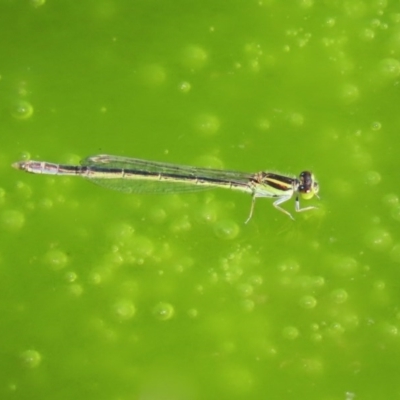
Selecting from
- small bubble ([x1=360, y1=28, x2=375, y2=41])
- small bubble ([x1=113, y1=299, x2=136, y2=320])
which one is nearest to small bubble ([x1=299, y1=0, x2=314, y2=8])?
small bubble ([x1=360, y1=28, x2=375, y2=41])

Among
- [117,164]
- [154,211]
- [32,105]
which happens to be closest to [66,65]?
[32,105]

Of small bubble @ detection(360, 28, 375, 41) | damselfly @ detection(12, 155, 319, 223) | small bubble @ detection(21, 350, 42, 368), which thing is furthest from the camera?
small bubble @ detection(360, 28, 375, 41)

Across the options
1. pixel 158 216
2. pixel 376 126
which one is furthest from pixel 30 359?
pixel 376 126

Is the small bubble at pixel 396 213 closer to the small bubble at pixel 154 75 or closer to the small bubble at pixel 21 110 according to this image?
the small bubble at pixel 154 75

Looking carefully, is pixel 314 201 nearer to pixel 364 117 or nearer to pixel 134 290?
pixel 364 117

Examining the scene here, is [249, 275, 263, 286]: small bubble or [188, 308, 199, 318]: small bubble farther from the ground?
[249, 275, 263, 286]: small bubble

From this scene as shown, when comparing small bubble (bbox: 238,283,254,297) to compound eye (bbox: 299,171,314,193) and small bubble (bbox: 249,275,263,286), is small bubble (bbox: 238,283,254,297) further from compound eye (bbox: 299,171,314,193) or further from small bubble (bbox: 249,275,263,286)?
compound eye (bbox: 299,171,314,193)

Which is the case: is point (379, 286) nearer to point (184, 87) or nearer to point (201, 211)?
point (201, 211)
